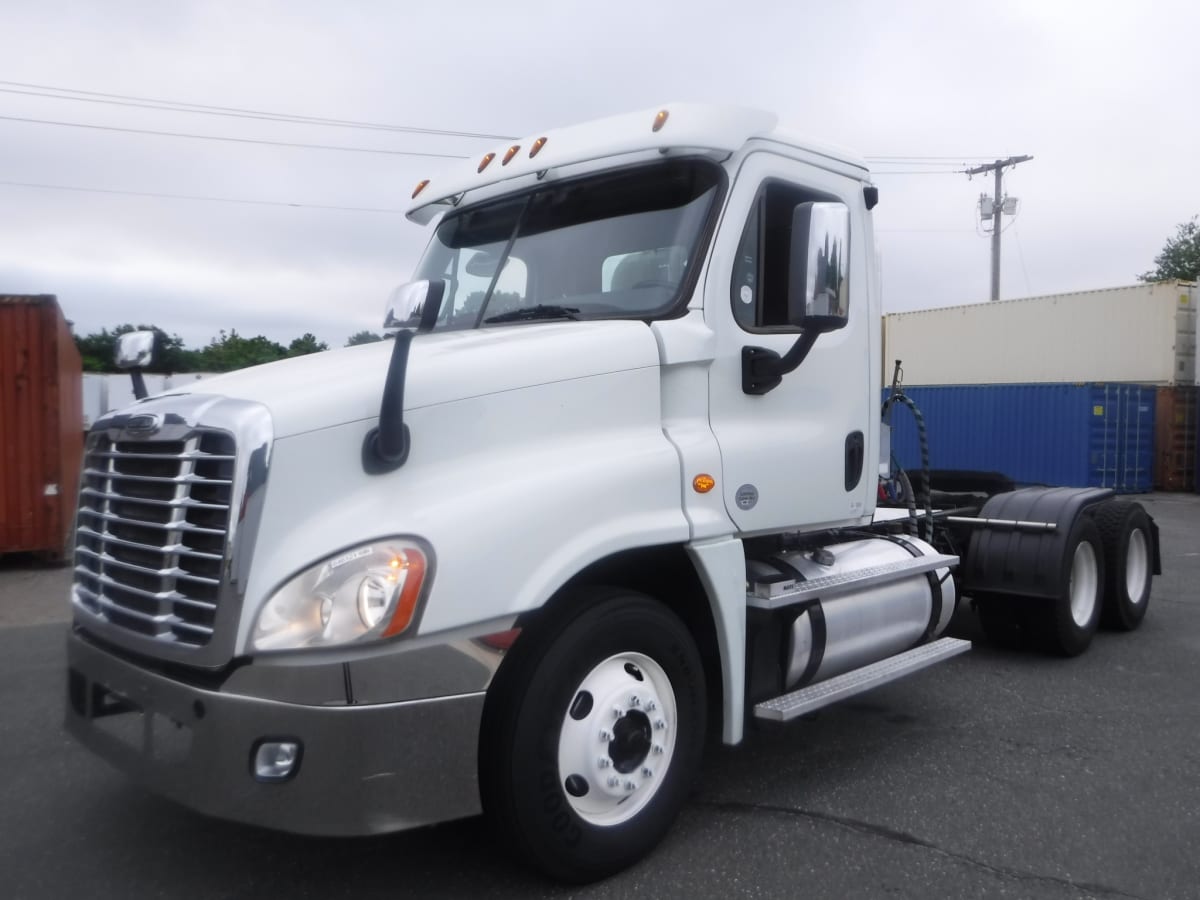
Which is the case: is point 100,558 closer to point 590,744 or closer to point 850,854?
point 590,744

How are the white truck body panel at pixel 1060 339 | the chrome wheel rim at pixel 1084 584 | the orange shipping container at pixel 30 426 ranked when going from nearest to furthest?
the chrome wheel rim at pixel 1084 584, the orange shipping container at pixel 30 426, the white truck body panel at pixel 1060 339

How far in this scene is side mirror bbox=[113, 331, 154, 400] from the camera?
13.3ft

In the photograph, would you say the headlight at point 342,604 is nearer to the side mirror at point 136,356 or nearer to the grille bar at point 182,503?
the grille bar at point 182,503

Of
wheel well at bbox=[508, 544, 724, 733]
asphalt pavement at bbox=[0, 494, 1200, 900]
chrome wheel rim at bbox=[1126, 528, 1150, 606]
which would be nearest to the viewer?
asphalt pavement at bbox=[0, 494, 1200, 900]

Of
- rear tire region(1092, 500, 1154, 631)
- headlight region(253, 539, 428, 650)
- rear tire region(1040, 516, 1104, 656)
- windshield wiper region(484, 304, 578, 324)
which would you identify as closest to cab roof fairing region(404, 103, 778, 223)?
windshield wiper region(484, 304, 578, 324)

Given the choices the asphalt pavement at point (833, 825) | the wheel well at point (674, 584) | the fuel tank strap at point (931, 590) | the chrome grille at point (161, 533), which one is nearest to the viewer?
the chrome grille at point (161, 533)

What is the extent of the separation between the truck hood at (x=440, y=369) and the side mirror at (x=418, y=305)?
97 millimetres

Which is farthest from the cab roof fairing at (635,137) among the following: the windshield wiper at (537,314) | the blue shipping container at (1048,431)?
the blue shipping container at (1048,431)

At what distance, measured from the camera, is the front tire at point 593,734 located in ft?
10.6

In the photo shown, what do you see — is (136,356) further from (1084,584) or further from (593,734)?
(1084,584)

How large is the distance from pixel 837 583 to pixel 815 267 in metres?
1.43

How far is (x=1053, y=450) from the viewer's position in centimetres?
2188

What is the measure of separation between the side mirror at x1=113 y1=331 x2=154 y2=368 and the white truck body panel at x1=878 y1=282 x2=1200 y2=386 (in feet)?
71.7

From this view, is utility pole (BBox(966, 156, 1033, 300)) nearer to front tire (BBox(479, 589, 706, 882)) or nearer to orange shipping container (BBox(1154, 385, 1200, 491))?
orange shipping container (BBox(1154, 385, 1200, 491))
